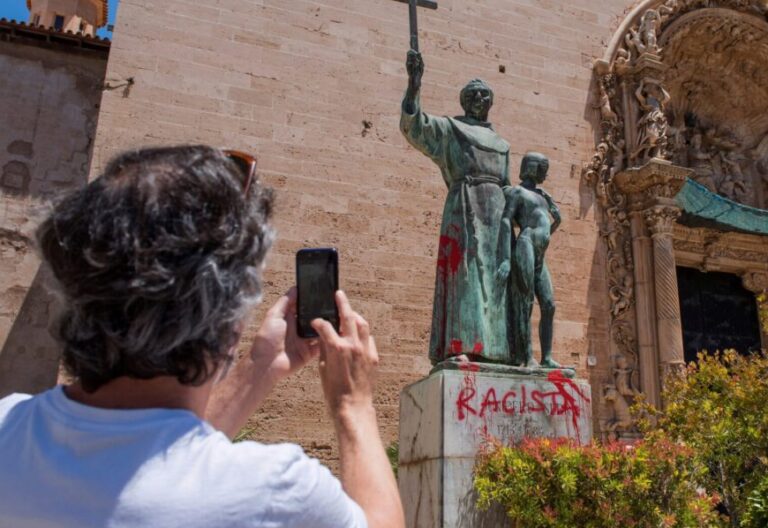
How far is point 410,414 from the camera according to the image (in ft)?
14.9

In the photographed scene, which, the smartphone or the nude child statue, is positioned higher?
the nude child statue

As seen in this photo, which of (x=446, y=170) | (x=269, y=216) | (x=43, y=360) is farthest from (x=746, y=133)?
(x=269, y=216)

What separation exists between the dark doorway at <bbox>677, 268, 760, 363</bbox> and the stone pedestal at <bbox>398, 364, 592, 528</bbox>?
614 cm

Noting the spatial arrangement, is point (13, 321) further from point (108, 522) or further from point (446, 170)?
point (108, 522)

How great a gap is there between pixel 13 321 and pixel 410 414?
17.3 ft

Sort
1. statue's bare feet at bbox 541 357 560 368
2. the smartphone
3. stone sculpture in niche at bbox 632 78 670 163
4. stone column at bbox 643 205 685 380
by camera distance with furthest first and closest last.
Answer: stone sculpture in niche at bbox 632 78 670 163 < stone column at bbox 643 205 685 380 < statue's bare feet at bbox 541 357 560 368 < the smartphone

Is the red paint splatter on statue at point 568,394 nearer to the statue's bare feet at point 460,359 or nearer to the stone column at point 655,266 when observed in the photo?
the statue's bare feet at point 460,359

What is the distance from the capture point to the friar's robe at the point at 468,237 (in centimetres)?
455

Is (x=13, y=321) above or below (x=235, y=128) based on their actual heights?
below

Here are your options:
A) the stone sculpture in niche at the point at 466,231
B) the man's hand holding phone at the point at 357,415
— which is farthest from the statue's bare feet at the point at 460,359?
the man's hand holding phone at the point at 357,415

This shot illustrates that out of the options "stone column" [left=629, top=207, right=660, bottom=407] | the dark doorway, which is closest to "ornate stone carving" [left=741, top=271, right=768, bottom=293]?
the dark doorway

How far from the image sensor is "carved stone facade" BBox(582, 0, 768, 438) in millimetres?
8898

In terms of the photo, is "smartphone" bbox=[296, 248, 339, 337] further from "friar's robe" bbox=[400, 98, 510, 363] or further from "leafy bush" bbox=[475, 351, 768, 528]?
"friar's robe" bbox=[400, 98, 510, 363]

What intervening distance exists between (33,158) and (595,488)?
7.37 meters
